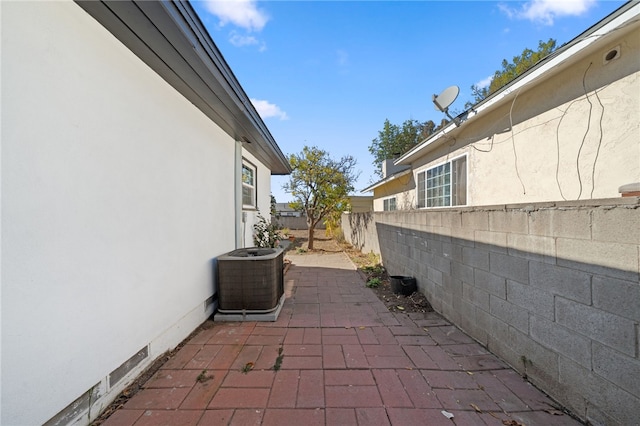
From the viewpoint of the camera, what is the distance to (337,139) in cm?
1159

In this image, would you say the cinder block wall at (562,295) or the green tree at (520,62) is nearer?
the cinder block wall at (562,295)

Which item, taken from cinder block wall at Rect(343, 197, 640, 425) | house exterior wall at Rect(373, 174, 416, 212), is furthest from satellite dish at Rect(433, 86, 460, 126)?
house exterior wall at Rect(373, 174, 416, 212)

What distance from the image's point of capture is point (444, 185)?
6609mm

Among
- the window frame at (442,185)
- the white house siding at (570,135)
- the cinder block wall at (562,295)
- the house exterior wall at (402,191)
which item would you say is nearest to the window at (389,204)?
the house exterior wall at (402,191)

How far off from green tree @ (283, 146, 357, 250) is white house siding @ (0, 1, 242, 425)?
25.2 ft

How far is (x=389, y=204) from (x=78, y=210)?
11424 mm

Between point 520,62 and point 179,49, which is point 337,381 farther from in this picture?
point 520,62

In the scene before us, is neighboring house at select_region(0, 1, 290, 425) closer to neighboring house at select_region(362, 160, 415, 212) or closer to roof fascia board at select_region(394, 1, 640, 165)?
roof fascia board at select_region(394, 1, 640, 165)

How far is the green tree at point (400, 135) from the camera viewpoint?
28312 mm

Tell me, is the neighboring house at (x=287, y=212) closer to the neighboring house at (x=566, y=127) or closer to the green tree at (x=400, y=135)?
the neighboring house at (x=566, y=127)

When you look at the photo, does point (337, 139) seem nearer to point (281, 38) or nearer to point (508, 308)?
point (281, 38)

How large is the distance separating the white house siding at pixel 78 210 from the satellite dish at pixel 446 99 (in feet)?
15.7

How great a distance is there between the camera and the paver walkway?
185cm

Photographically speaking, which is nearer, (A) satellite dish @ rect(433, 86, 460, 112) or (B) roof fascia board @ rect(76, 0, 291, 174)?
(B) roof fascia board @ rect(76, 0, 291, 174)
